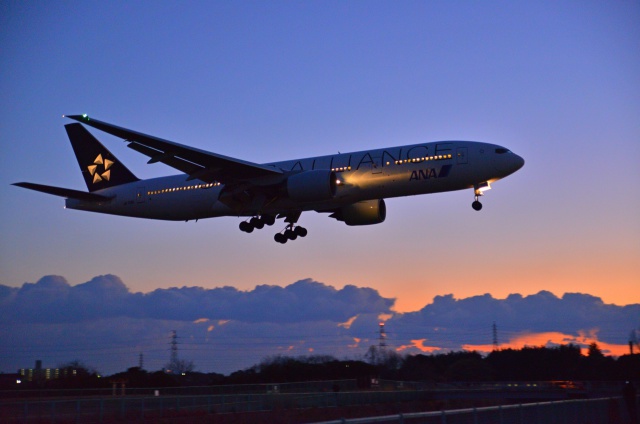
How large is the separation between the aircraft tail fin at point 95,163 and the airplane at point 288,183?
0.47 m

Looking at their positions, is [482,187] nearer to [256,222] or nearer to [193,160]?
[256,222]

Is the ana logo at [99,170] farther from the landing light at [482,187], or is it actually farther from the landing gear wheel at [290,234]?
the landing light at [482,187]

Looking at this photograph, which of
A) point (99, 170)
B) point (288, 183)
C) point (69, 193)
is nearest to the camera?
point (288, 183)

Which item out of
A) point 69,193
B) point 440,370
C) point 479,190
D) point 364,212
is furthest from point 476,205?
point 440,370

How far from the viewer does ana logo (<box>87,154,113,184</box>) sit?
1868 inches

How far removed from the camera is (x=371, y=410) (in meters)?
35.8

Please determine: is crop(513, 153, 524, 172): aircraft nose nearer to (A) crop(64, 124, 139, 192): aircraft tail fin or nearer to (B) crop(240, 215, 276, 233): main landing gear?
(B) crop(240, 215, 276, 233): main landing gear

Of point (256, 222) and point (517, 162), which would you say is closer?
point (517, 162)

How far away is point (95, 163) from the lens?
48406 mm

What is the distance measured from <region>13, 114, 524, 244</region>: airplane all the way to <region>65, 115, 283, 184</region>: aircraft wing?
5 cm

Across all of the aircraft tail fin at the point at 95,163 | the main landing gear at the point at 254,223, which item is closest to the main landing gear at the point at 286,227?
the main landing gear at the point at 254,223

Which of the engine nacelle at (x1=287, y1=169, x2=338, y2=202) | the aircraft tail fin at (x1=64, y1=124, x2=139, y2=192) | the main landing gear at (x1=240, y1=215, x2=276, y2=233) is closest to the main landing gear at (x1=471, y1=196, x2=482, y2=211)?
the engine nacelle at (x1=287, y1=169, x2=338, y2=202)

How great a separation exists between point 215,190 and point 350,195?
8825 mm

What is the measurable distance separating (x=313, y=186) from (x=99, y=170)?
18626 mm
